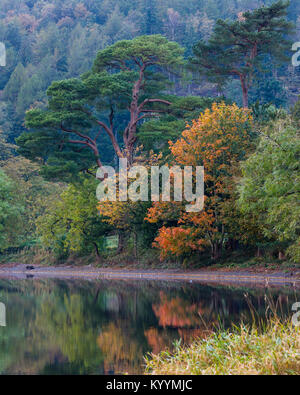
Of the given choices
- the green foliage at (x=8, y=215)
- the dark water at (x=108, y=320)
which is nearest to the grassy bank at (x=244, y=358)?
the dark water at (x=108, y=320)

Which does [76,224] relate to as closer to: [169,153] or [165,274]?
[169,153]

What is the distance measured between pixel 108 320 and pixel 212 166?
36.4 ft

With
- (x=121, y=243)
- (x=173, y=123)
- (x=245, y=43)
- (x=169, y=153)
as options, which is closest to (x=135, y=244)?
(x=121, y=243)

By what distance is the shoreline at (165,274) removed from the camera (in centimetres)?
2066

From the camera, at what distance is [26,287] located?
965 inches

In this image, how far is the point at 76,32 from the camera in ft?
247

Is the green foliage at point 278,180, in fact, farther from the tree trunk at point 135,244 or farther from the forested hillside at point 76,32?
the forested hillside at point 76,32

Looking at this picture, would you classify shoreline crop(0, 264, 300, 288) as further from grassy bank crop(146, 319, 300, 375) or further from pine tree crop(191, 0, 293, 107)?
pine tree crop(191, 0, 293, 107)

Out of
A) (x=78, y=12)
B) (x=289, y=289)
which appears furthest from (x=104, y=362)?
(x=78, y=12)

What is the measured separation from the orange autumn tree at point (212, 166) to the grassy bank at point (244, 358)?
15363mm

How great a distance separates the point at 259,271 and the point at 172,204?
15.8ft

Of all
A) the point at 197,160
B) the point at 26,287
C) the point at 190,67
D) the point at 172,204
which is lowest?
the point at 26,287
